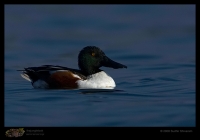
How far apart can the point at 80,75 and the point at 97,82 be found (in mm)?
304

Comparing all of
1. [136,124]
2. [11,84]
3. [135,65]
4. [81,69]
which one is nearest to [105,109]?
[136,124]

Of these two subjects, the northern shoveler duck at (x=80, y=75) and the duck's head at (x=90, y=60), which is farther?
the duck's head at (x=90, y=60)

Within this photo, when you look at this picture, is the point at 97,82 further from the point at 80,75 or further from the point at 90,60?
the point at 90,60

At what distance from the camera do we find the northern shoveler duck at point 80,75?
12805 millimetres

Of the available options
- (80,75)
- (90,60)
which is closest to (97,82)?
(80,75)

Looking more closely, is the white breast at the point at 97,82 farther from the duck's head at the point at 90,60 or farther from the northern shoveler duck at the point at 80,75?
the duck's head at the point at 90,60

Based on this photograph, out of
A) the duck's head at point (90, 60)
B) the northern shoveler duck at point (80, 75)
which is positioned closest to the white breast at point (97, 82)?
the northern shoveler duck at point (80, 75)

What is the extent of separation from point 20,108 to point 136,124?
1.89m

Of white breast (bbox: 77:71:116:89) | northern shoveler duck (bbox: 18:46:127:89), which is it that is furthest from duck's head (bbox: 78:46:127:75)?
white breast (bbox: 77:71:116:89)

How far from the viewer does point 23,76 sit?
1337 cm

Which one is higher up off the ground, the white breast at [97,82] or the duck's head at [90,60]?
the duck's head at [90,60]

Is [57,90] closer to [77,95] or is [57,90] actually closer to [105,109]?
[77,95]

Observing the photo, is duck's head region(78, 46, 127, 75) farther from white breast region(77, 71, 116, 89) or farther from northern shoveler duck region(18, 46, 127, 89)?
A: white breast region(77, 71, 116, 89)

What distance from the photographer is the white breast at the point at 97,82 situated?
1280 cm
